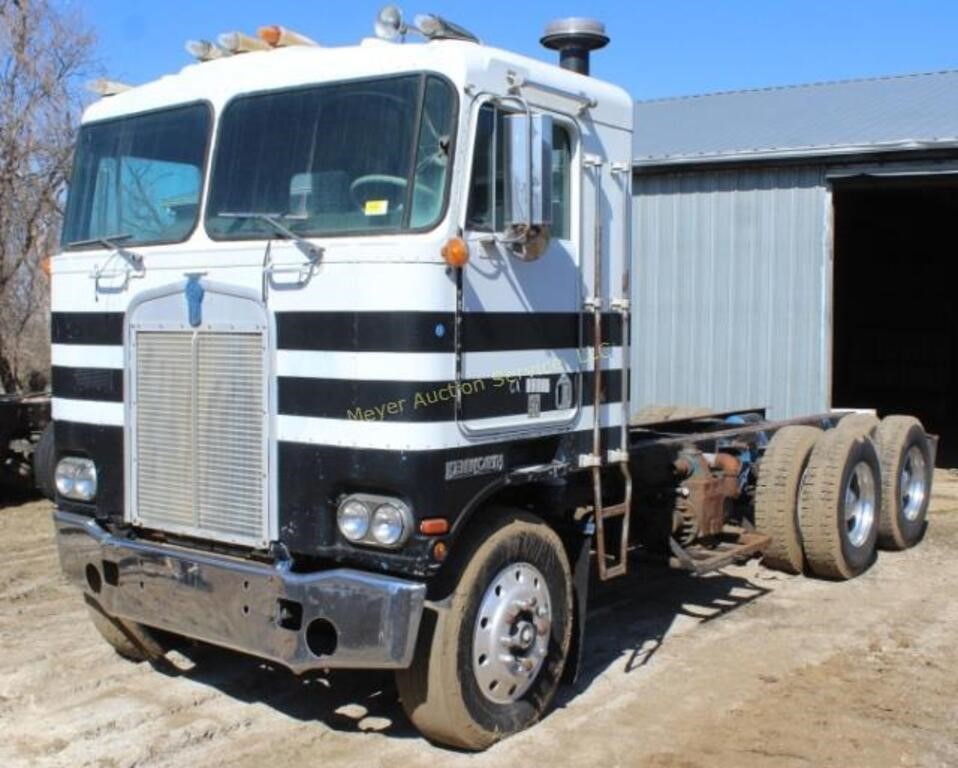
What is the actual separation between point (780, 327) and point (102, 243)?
897 cm

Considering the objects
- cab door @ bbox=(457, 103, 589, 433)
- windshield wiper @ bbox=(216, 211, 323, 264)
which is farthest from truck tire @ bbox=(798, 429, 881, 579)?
windshield wiper @ bbox=(216, 211, 323, 264)

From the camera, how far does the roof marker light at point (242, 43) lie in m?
5.59

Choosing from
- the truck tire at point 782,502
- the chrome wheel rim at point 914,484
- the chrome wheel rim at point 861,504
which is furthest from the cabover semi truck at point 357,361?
the chrome wheel rim at point 914,484

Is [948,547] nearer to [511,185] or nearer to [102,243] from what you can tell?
[511,185]

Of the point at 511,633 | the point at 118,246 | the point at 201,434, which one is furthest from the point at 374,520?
the point at 118,246

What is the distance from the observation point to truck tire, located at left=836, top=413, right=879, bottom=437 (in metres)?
9.10

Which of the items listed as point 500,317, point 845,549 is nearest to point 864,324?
point 845,549

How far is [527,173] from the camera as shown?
4.80 metres

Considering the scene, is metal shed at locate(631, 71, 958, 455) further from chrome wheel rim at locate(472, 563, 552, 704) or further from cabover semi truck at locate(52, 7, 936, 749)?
chrome wheel rim at locate(472, 563, 552, 704)

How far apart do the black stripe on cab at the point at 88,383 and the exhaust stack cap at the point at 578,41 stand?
9.64ft

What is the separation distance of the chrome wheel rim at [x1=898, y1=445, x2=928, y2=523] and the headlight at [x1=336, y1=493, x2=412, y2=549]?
6.57 m

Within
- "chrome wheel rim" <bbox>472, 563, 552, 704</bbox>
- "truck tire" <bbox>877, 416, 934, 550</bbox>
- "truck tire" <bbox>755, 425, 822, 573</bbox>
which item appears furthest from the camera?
"truck tire" <bbox>877, 416, 934, 550</bbox>

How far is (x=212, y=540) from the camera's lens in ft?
17.2

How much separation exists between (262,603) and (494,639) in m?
1.04
